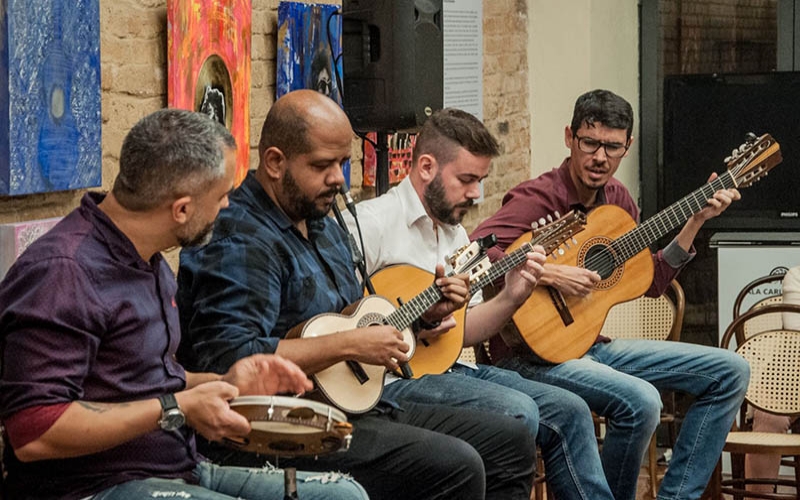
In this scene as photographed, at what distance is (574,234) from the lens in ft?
14.8

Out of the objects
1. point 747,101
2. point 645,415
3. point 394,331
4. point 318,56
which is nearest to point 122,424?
point 394,331

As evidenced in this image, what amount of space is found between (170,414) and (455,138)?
1923mm

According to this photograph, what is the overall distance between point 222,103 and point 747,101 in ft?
10.5

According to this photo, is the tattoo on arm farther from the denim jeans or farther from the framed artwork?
the framed artwork

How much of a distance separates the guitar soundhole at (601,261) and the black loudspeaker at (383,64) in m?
0.78

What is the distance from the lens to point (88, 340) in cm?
249

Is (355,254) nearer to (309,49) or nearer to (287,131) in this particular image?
(287,131)

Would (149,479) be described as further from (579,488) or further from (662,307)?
(662,307)

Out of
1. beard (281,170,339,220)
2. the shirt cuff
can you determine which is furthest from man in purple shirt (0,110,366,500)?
the shirt cuff

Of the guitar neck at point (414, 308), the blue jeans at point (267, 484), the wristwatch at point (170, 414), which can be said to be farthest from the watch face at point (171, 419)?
the guitar neck at point (414, 308)

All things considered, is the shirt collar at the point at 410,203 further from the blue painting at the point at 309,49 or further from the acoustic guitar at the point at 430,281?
the blue painting at the point at 309,49

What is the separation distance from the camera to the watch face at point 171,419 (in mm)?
2482

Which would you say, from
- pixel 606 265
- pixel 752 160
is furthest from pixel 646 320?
pixel 752 160

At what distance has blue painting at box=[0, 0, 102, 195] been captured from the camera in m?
3.18
